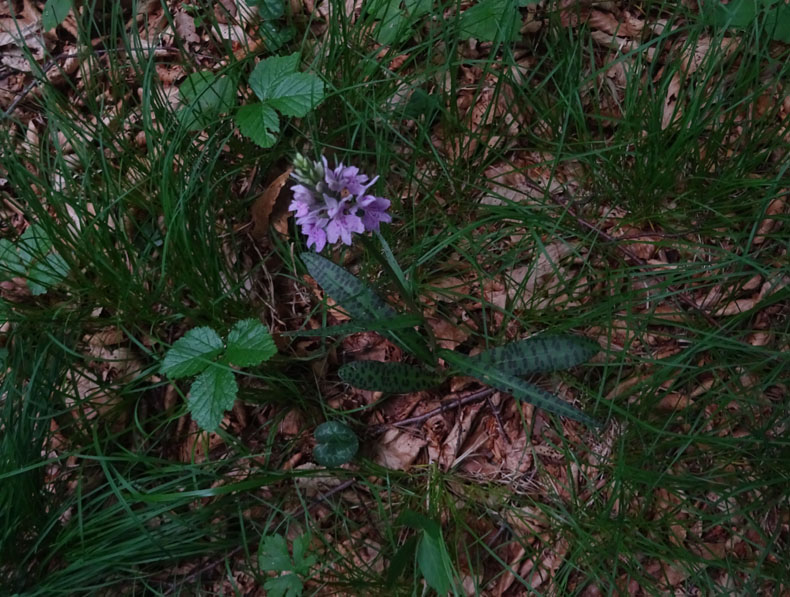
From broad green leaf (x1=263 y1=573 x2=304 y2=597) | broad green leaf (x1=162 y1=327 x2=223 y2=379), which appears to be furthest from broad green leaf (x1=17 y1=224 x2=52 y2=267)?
broad green leaf (x1=263 y1=573 x2=304 y2=597)

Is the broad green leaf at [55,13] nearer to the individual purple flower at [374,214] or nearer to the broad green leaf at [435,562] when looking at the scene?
the individual purple flower at [374,214]

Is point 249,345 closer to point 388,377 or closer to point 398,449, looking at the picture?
point 388,377

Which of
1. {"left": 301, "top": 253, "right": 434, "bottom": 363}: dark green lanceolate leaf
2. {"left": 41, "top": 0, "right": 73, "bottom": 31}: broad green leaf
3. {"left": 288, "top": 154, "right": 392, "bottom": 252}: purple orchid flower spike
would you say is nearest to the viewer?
{"left": 288, "top": 154, "right": 392, "bottom": 252}: purple orchid flower spike

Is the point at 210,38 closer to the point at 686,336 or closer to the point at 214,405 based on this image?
the point at 214,405

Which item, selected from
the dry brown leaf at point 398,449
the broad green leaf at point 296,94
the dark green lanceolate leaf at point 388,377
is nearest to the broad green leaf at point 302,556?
the dry brown leaf at point 398,449

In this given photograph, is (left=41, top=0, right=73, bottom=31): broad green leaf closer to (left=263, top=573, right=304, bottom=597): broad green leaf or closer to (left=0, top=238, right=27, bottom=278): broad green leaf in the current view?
(left=0, top=238, right=27, bottom=278): broad green leaf

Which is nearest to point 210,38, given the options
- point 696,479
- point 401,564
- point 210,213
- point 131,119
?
point 131,119
